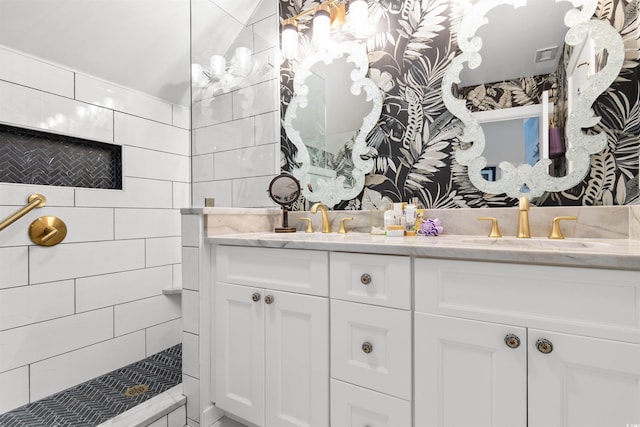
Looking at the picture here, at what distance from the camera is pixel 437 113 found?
61.0 inches

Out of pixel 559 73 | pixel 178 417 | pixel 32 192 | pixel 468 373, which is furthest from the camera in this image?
pixel 32 192

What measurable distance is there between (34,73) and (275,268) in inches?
61.4

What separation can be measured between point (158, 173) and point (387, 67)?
1.59 meters

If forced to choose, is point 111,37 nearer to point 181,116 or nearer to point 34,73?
point 34,73

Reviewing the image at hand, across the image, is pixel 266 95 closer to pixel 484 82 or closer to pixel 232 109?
pixel 232 109

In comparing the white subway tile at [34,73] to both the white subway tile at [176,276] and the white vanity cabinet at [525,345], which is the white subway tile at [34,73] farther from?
the white vanity cabinet at [525,345]

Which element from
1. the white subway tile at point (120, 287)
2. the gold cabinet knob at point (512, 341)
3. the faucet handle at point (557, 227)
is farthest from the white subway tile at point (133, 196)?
the faucet handle at point (557, 227)

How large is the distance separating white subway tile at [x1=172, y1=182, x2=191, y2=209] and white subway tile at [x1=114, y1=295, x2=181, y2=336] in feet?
2.11

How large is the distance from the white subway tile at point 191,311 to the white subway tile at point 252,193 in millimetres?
578

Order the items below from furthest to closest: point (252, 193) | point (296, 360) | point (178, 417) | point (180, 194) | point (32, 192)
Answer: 1. point (180, 194)
2. point (252, 193)
3. point (32, 192)
4. point (178, 417)
5. point (296, 360)

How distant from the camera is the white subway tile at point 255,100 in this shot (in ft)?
6.24

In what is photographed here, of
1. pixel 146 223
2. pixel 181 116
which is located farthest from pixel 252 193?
pixel 181 116

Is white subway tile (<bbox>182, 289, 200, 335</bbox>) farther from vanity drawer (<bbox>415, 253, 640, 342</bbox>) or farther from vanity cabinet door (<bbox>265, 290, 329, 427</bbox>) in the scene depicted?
vanity drawer (<bbox>415, 253, 640, 342</bbox>)

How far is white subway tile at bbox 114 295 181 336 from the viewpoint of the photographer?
195 centimetres
